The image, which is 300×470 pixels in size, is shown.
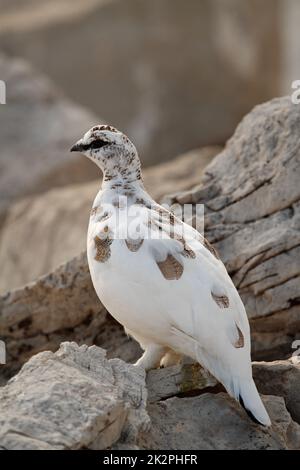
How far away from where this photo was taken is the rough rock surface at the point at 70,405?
3.55 meters

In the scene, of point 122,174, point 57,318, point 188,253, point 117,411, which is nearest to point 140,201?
point 122,174

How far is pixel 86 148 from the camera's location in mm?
4520

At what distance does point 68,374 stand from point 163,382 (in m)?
0.55

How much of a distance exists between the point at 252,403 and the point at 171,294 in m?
0.47

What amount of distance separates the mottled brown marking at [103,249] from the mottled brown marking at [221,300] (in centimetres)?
43

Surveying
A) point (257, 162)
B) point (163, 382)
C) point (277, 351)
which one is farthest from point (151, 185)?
point (163, 382)

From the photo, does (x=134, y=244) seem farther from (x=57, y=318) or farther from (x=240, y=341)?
(x=57, y=318)

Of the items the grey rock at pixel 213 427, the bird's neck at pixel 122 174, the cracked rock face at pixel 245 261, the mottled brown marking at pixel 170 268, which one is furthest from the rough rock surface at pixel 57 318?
the mottled brown marking at pixel 170 268

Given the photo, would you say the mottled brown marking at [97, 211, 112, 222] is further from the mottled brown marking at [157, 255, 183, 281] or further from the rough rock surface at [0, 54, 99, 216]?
the rough rock surface at [0, 54, 99, 216]

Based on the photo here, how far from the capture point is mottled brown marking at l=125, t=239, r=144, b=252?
4121mm

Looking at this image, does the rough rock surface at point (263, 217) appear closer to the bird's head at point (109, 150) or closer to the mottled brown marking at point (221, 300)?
the bird's head at point (109, 150)

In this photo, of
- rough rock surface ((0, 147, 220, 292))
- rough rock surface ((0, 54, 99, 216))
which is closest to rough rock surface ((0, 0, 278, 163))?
rough rock surface ((0, 54, 99, 216))

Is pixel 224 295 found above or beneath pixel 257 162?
beneath

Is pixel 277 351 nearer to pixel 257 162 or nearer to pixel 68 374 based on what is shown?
pixel 257 162
